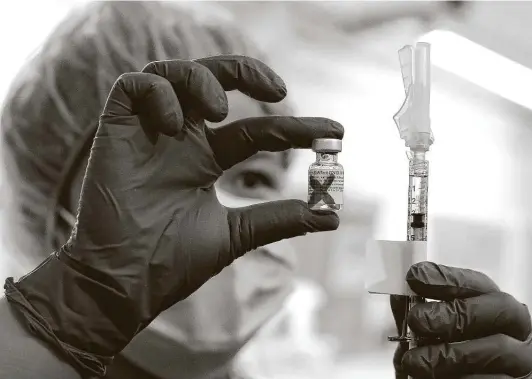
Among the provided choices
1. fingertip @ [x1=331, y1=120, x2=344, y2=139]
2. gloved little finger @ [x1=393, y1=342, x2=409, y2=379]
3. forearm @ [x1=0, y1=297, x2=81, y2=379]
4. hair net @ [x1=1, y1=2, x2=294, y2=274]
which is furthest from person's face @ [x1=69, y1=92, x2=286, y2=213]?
gloved little finger @ [x1=393, y1=342, x2=409, y2=379]

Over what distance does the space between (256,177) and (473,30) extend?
0.67 metres

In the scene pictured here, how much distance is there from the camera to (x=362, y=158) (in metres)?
1.15

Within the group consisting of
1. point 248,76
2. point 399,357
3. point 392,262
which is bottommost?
point 399,357

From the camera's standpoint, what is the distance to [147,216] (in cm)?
87

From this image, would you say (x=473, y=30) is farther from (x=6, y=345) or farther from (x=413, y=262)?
(x=6, y=345)

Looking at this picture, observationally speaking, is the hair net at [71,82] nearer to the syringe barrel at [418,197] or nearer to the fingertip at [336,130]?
the fingertip at [336,130]

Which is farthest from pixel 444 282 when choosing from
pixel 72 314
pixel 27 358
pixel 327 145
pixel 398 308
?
pixel 27 358

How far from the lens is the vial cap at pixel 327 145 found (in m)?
0.88

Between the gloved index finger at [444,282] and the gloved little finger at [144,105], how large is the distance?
1.69ft

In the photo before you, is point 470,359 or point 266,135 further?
point 266,135

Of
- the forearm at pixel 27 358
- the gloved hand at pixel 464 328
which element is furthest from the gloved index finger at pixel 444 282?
the forearm at pixel 27 358

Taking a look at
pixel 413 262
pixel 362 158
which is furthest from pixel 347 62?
pixel 413 262

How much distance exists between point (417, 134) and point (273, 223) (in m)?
0.33

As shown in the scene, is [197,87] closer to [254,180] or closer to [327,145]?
[327,145]
